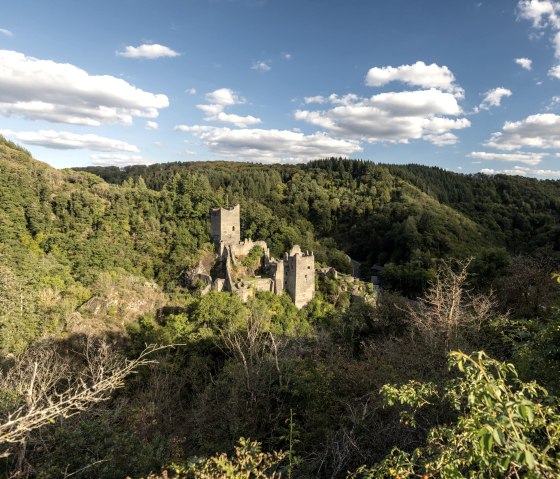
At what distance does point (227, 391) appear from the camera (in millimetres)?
11727

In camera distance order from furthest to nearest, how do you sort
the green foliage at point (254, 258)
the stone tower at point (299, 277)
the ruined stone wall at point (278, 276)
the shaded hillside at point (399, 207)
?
the shaded hillside at point (399, 207) < the green foliage at point (254, 258) < the ruined stone wall at point (278, 276) < the stone tower at point (299, 277)

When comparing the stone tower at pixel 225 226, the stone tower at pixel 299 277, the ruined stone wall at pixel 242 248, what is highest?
the stone tower at pixel 225 226

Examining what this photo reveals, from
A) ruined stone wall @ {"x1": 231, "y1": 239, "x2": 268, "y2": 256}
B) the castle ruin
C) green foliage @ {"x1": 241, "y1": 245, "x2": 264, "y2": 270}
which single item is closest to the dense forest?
the castle ruin

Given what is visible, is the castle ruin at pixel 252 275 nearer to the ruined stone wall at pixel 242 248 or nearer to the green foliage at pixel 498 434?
the ruined stone wall at pixel 242 248

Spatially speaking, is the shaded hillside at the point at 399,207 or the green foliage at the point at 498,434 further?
the shaded hillside at the point at 399,207

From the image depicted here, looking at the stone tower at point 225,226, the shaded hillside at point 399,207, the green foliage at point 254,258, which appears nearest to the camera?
the green foliage at point 254,258

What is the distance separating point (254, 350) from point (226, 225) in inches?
Result: 919

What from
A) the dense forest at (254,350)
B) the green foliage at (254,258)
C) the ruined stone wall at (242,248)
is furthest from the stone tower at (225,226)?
the green foliage at (254,258)

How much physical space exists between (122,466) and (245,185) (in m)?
79.1

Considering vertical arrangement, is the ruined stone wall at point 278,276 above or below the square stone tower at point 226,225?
below

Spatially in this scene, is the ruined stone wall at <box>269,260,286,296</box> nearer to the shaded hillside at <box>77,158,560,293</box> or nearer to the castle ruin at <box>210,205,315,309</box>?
the castle ruin at <box>210,205,315,309</box>

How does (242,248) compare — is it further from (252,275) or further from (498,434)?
(498,434)

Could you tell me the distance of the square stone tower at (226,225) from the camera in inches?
1326

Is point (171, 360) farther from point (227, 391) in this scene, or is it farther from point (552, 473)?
point (552, 473)
